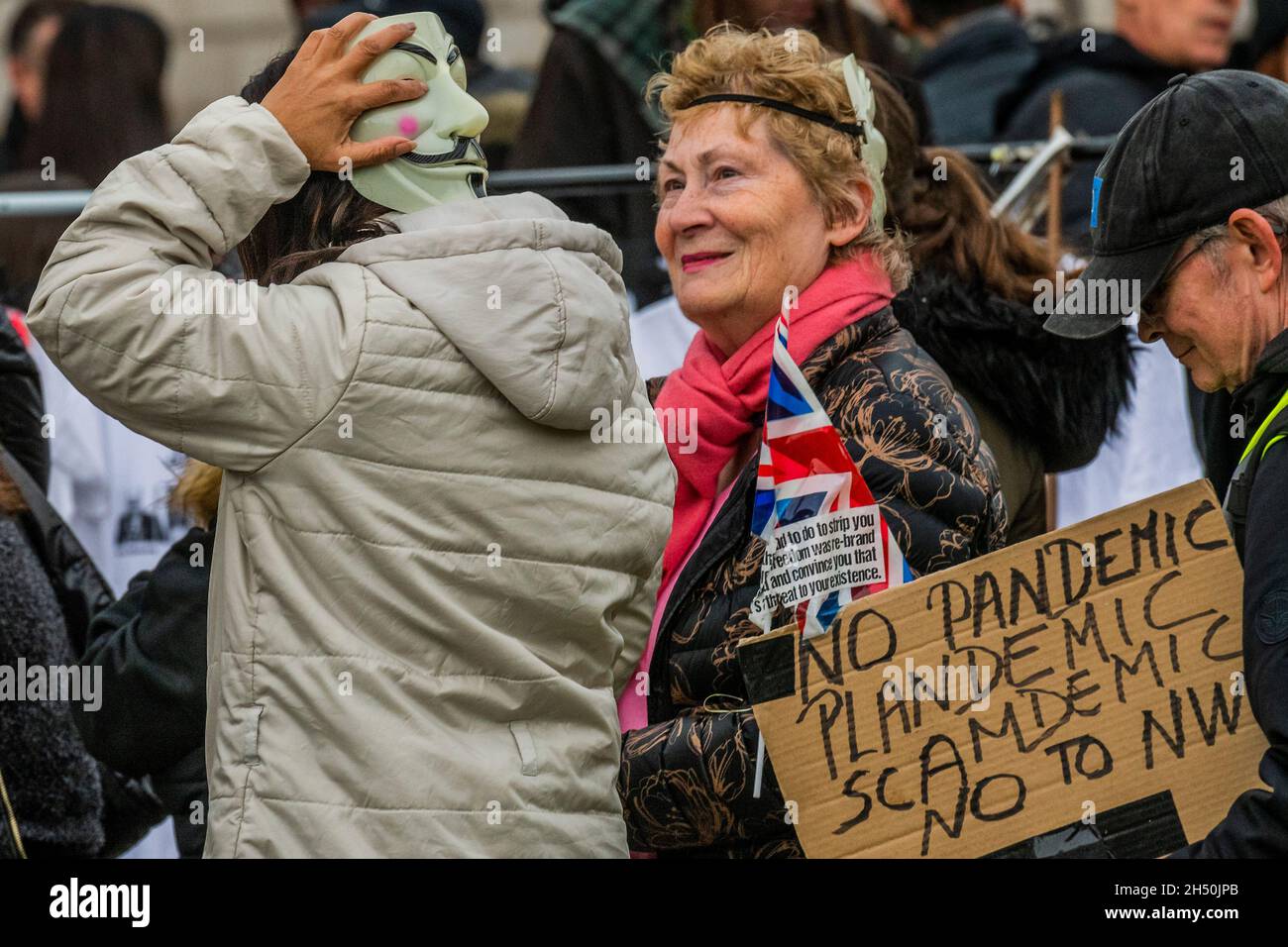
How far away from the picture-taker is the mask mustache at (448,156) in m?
2.83

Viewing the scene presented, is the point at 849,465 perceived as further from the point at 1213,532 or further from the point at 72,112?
the point at 72,112

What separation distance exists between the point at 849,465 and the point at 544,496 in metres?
0.54

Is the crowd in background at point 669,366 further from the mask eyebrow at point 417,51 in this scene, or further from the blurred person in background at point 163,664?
the mask eyebrow at point 417,51

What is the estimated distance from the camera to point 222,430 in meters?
2.62

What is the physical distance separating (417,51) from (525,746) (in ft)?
3.22

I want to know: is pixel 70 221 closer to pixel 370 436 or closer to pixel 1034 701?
pixel 370 436

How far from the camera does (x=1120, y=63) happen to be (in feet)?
18.8

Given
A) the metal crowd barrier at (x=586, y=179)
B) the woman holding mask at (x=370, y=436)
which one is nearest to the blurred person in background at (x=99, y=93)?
the metal crowd barrier at (x=586, y=179)

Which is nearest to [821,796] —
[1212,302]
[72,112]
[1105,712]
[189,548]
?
[1105,712]

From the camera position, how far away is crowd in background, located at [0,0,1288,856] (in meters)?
3.37

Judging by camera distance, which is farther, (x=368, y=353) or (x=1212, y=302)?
(x=1212, y=302)

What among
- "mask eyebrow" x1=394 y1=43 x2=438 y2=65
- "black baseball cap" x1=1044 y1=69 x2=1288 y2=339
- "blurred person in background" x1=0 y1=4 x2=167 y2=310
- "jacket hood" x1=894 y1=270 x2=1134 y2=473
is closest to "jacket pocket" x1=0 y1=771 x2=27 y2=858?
"mask eyebrow" x1=394 y1=43 x2=438 y2=65
